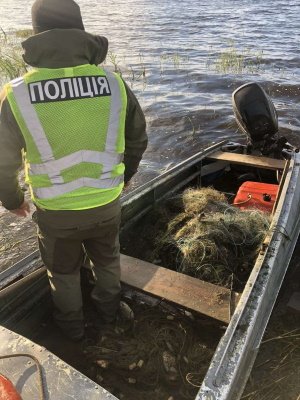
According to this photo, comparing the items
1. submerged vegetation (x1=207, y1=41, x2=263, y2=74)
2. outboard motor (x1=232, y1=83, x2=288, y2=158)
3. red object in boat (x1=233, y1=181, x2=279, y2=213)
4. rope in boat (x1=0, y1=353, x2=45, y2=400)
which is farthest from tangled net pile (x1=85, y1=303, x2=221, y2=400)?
submerged vegetation (x1=207, y1=41, x2=263, y2=74)

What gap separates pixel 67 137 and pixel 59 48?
0.51 meters

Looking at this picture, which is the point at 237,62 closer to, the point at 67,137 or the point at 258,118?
the point at 258,118

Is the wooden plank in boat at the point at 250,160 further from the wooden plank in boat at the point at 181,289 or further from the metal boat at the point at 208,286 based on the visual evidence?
the wooden plank in boat at the point at 181,289

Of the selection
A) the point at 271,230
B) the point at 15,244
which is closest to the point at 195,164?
the point at 271,230

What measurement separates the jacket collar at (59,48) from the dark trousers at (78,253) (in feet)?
3.08

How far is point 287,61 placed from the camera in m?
14.4

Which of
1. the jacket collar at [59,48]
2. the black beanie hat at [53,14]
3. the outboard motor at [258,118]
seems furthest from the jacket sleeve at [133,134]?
the outboard motor at [258,118]

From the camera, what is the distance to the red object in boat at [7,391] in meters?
2.02

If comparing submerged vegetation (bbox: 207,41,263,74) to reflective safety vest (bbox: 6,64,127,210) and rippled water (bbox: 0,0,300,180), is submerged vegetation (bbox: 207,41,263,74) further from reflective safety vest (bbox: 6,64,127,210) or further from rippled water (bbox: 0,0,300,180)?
reflective safety vest (bbox: 6,64,127,210)

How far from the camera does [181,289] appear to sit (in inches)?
135

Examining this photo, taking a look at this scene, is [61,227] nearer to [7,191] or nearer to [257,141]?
[7,191]

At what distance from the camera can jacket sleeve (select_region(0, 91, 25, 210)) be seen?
246 cm

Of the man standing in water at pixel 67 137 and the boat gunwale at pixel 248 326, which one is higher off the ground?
the man standing in water at pixel 67 137

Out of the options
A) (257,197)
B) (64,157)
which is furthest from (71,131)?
(257,197)
